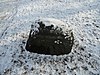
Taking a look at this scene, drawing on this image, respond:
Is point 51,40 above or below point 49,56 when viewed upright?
above

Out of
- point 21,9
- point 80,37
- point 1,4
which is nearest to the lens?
point 80,37

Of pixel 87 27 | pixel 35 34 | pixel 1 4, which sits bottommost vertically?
pixel 1 4

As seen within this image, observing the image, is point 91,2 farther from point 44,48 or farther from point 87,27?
point 44,48

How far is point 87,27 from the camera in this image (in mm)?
6996

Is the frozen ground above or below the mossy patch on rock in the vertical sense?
below

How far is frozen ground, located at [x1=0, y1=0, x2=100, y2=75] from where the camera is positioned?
4.92 metres

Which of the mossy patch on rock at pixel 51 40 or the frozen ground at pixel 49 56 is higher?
the mossy patch on rock at pixel 51 40

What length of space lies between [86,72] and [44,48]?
1.53 m

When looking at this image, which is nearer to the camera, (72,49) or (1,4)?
(72,49)

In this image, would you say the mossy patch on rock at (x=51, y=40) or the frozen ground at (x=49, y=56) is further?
the mossy patch on rock at (x=51, y=40)

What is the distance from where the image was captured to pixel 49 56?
5344mm

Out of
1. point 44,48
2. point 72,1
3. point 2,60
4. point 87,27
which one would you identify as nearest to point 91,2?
point 72,1

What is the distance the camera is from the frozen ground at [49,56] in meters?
4.92

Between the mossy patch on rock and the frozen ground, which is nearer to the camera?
the frozen ground
